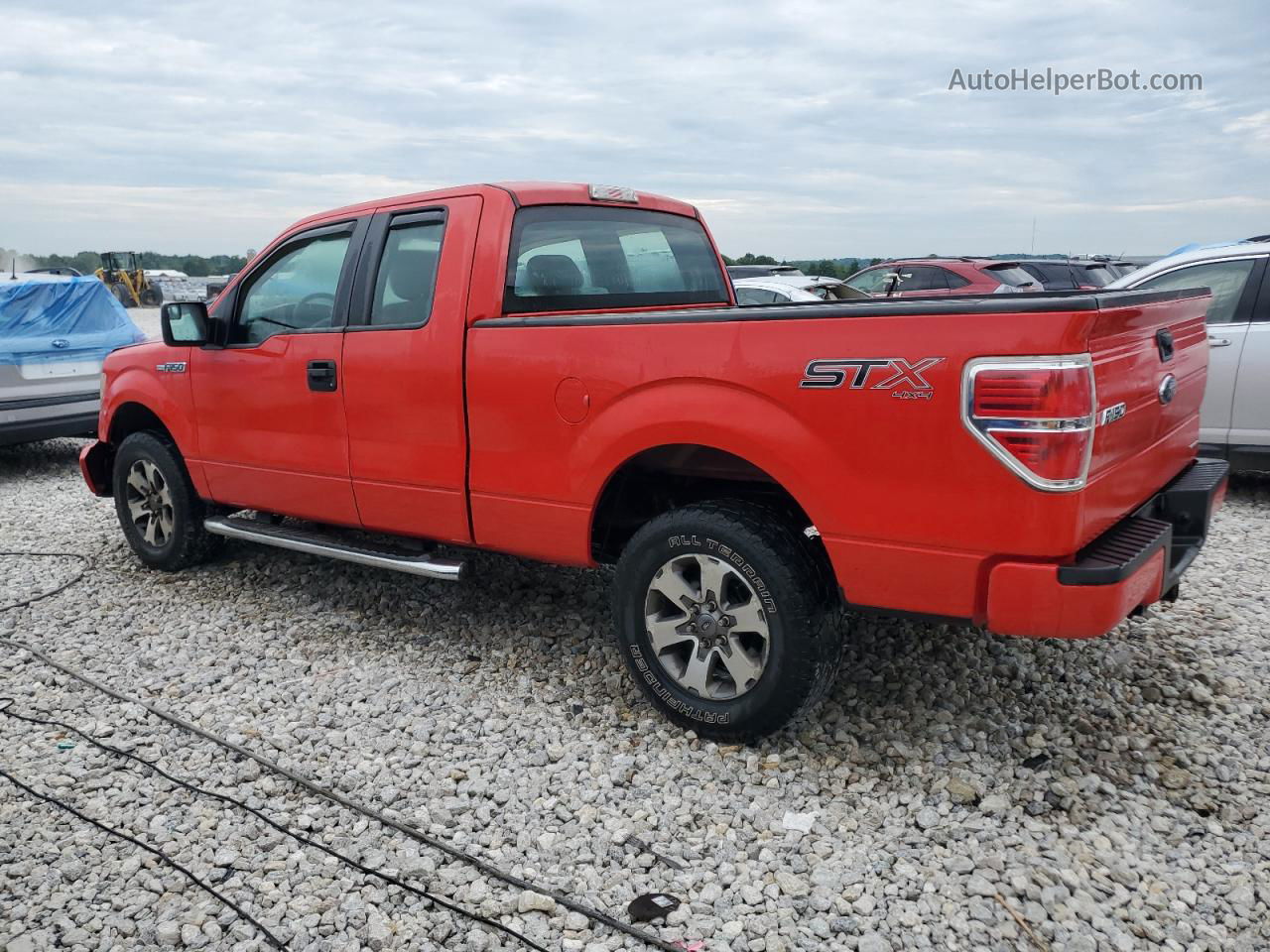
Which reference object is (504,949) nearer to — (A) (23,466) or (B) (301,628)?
(B) (301,628)

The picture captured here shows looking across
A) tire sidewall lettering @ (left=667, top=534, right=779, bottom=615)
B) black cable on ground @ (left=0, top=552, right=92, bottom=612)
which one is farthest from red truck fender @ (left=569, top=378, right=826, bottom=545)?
black cable on ground @ (left=0, top=552, right=92, bottom=612)

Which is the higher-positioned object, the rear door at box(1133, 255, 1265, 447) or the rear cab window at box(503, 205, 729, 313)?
the rear cab window at box(503, 205, 729, 313)

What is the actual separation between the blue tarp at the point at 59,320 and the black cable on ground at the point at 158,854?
5876mm

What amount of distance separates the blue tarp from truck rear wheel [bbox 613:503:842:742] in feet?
22.3

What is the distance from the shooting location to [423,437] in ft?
13.4

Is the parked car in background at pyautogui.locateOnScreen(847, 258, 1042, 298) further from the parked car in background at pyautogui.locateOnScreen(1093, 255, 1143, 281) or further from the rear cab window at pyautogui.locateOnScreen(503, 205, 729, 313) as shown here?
the rear cab window at pyautogui.locateOnScreen(503, 205, 729, 313)

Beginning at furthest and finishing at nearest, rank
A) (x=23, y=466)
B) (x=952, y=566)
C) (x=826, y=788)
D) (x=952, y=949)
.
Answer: (x=23, y=466)
(x=826, y=788)
(x=952, y=566)
(x=952, y=949)

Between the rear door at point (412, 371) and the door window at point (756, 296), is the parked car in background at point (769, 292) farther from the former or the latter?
the rear door at point (412, 371)

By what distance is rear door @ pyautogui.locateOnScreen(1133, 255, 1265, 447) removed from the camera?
263 inches

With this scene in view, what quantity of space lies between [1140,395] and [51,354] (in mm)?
8272

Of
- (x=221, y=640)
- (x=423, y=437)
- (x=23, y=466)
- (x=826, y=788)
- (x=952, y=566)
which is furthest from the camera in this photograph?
(x=23, y=466)

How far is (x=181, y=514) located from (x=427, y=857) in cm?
322

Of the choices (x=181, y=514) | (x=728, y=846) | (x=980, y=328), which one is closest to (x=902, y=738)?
(x=728, y=846)

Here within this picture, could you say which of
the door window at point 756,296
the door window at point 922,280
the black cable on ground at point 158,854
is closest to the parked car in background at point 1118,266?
the door window at point 922,280
